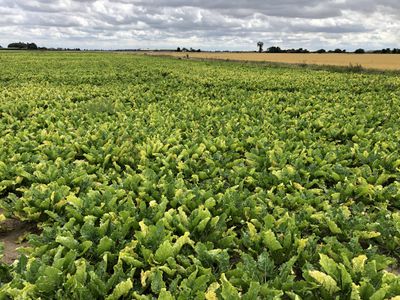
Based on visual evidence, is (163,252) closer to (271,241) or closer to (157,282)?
(157,282)

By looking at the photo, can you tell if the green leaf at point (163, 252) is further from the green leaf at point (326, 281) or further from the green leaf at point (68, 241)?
the green leaf at point (326, 281)

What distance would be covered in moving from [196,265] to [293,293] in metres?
1.08

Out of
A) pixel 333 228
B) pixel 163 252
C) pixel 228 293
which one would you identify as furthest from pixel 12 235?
pixel 333 228

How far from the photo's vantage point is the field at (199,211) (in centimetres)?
402

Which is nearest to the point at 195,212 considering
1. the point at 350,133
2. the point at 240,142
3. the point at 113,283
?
the point at 113,283

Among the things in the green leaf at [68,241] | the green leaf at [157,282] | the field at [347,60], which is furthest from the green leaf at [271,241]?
the field at [347,60]

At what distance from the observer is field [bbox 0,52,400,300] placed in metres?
4.02

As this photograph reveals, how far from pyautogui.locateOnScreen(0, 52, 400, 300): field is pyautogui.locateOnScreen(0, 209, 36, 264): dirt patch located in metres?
0.06

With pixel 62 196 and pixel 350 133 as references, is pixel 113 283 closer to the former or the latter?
pixel 62 196

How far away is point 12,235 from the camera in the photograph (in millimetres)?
5734

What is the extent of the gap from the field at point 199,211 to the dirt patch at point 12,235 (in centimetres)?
6

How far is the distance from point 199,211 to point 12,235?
2.94 metres

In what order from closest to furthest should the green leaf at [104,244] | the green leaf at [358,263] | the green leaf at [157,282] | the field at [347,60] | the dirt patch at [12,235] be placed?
the green leaf at [157,282] → the green leaf at [358,263] → the green leaf at [104,244] → the dirt patch at [12,235] → the field at [347,60]

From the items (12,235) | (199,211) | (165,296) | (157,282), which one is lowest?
(12,235)
